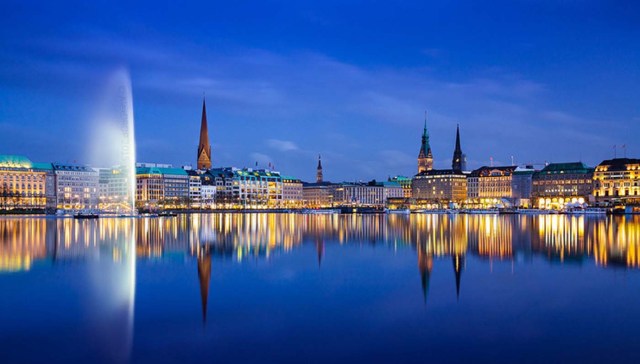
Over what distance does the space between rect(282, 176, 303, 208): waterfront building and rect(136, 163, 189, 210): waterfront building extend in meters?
33.5

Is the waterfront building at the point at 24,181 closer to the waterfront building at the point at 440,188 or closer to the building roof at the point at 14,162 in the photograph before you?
the building roof at the point at 14,162

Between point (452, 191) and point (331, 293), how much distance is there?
14464 cm

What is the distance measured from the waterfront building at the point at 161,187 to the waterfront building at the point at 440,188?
6061cm

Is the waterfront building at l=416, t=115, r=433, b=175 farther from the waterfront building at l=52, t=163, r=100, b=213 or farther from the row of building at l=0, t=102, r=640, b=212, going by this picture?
the waterfront building at l=52, t=163, r=100, b=213

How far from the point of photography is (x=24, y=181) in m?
122

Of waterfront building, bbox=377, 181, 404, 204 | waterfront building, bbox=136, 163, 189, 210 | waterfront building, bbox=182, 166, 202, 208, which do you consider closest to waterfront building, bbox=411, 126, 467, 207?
waterfront building, bbox=377, 181, 404, 204

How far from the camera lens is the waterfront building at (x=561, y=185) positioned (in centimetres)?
13075

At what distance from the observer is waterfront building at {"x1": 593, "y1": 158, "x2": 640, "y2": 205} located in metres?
119

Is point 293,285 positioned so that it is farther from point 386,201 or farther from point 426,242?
point 386,201

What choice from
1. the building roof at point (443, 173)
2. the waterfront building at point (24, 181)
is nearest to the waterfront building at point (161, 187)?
the waterfront building at point (24, 181)

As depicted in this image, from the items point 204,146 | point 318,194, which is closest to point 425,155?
point 318,194

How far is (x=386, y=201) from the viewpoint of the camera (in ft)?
577

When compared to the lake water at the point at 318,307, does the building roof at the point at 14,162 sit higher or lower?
higher

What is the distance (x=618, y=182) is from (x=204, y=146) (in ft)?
306
